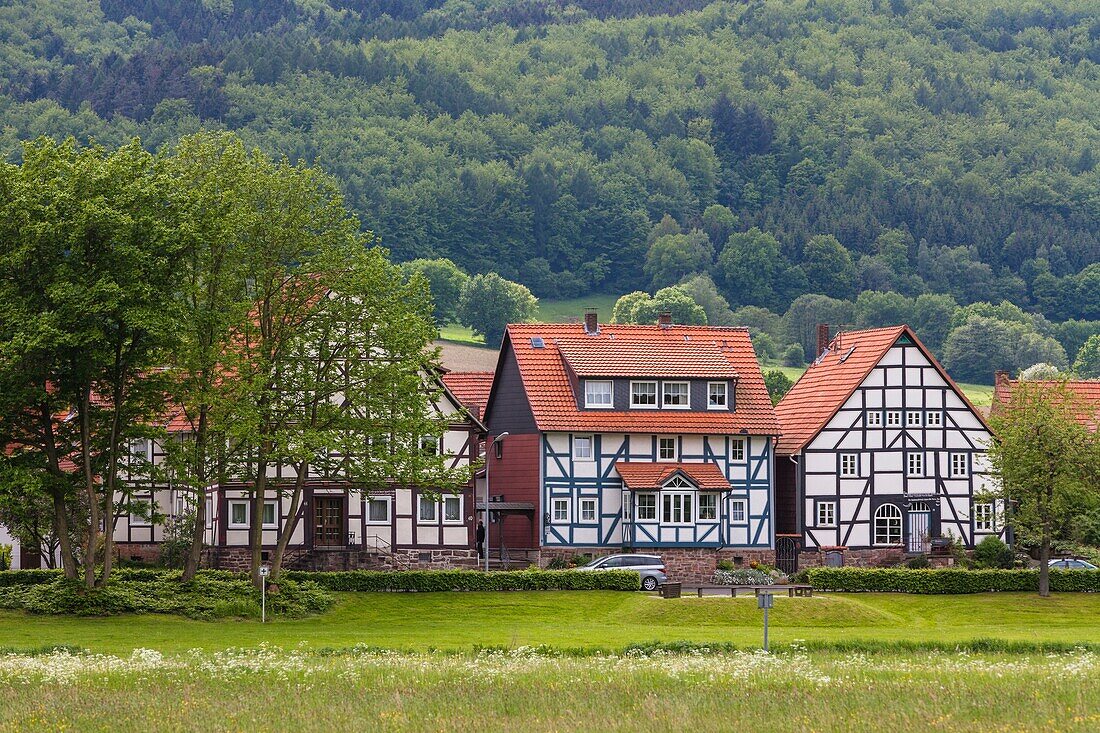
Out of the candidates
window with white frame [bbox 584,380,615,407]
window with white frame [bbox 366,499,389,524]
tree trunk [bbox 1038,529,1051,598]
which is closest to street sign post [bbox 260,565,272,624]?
window with white frame [bbox 366,499,389,524]

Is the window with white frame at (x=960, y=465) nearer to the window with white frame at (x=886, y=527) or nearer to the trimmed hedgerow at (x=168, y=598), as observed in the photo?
the window with white frame at (x=886, y=527)

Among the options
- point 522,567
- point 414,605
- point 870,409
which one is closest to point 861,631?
point 414,605

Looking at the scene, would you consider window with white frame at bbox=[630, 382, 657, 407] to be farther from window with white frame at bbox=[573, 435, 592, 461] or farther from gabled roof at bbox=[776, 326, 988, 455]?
gabled roof at bbox=[776, 326, 988, 455]

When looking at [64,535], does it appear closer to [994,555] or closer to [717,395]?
[717,395]

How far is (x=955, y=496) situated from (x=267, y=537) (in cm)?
2918

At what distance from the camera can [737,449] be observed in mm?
73625

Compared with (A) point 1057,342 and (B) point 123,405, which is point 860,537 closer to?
(B) point 123,405

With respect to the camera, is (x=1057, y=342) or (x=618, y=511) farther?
(x=1057, y=342)

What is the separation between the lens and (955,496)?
7631 cm

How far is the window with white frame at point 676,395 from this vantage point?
73.5 meters

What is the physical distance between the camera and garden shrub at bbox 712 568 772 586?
6705cm

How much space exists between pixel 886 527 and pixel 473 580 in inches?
900

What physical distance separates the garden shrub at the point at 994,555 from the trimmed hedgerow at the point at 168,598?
27951 millimetres

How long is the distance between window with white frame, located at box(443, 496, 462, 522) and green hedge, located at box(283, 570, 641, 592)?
7907 millimetres
